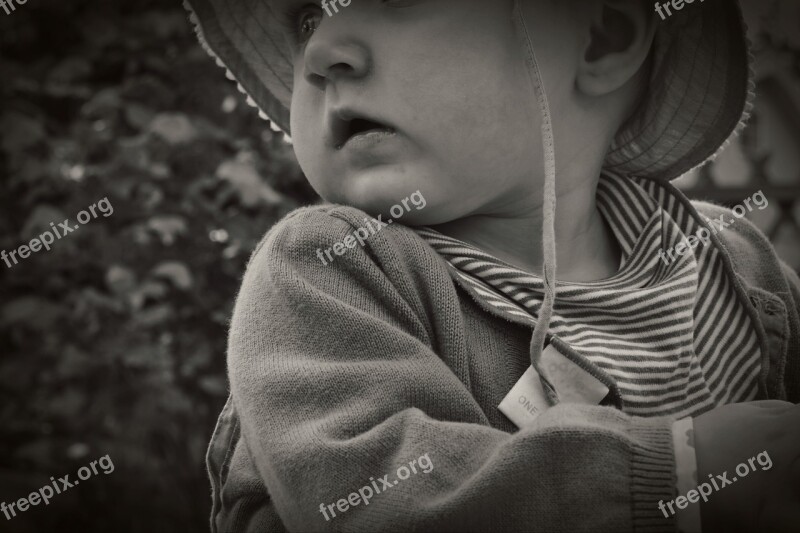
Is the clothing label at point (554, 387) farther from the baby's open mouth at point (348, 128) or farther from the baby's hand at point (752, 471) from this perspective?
the baby's open mouth at point (348, 128)

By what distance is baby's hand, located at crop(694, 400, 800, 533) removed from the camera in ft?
2.75

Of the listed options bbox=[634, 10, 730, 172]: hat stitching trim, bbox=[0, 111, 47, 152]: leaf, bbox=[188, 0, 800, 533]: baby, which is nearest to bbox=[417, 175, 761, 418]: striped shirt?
bbox=[188, 0, 800, 533]: baby

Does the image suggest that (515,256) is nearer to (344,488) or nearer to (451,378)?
(451,378)

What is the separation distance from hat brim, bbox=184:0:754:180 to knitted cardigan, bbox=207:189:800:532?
0.50m

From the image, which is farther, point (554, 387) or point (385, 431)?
point (554, 387)

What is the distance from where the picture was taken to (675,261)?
1374mm

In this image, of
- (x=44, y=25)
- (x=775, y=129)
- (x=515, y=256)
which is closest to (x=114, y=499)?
(x=44, y=25)

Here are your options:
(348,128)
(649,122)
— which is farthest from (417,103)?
(649,122)

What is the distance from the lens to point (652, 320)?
1261 mm

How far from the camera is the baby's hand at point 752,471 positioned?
0.84 metres

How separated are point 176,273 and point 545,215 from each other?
213cm

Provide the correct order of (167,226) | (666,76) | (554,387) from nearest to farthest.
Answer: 1. (554,387)
2. (666,76)
3. (167,226)

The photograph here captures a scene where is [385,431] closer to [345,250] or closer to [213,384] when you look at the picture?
[345,250]

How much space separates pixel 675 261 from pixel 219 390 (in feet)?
6.81
